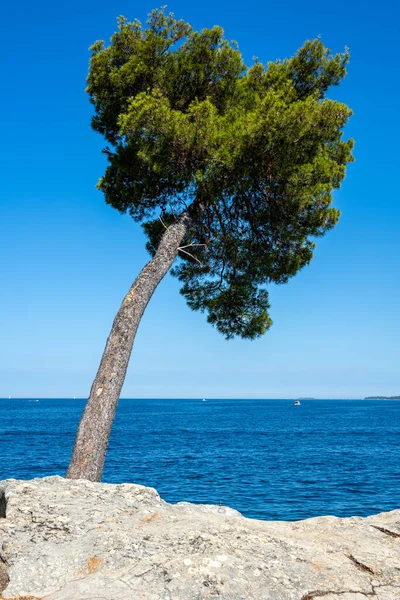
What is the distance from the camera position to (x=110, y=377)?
28.9ft

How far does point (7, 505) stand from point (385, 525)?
193 inches

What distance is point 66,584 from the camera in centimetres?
454

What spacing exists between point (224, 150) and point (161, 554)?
7.49m

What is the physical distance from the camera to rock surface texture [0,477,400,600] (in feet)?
14.6

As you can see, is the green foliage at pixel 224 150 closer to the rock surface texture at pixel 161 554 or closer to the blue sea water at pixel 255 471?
the rock surface texture at pixel 161 554

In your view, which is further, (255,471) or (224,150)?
(255,471)

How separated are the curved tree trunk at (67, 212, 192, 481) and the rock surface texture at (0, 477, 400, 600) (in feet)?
6.33

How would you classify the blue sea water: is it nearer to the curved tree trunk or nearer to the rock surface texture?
the curved tree trunk

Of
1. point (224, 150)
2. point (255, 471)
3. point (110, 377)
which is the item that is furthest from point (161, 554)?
point (255, 471)

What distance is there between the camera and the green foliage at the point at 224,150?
995 cm

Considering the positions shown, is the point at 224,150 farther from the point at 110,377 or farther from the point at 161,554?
the point at 161,554

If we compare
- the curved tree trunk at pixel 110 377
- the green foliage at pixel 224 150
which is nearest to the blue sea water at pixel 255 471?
the green foliage at pixel 224 150

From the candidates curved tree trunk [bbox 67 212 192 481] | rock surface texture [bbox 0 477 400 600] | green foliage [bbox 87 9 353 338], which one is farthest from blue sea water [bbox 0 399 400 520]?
rock surface texture [bbox 0 477 400 600]

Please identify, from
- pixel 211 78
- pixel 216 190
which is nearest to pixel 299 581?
pixel 216 190
